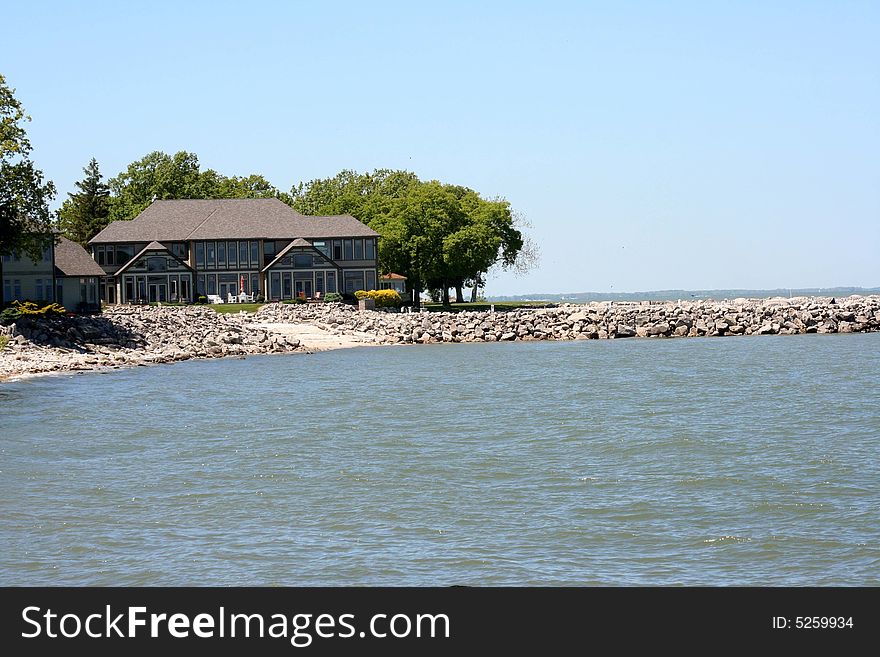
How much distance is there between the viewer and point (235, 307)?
8281 cm

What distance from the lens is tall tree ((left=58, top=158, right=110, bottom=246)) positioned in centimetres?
11562

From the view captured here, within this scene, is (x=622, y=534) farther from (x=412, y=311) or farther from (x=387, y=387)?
(x=412, y=311)

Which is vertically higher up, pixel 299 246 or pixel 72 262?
pixel 299 246

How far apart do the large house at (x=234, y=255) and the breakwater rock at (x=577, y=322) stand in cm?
1107

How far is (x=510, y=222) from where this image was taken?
98.2 m

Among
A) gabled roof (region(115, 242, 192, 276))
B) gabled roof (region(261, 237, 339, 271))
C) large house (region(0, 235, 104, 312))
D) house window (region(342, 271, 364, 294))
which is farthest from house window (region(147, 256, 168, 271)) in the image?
large house (region(0, 235, 104, 312))

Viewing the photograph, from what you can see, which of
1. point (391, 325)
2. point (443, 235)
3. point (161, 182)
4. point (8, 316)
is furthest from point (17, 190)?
point (161, 182)

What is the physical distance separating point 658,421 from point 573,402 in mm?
5544

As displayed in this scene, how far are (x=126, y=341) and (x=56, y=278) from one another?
549 inches

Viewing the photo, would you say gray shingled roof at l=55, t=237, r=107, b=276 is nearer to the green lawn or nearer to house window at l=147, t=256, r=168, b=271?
the green lawn

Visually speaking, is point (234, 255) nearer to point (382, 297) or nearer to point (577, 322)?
point (382, 297)

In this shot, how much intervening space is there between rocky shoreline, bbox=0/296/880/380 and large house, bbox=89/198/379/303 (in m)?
10.6

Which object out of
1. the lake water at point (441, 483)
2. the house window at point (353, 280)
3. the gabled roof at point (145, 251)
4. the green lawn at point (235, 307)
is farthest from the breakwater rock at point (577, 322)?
the lake water at point (441, 483)

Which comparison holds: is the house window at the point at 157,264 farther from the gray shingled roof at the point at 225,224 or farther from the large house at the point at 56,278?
the large house at the point at 56,278
